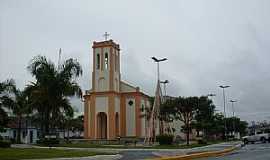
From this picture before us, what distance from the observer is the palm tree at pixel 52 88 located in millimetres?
44078

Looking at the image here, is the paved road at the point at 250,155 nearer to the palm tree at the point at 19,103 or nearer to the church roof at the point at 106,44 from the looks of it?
the palm tree at the point at 19,103

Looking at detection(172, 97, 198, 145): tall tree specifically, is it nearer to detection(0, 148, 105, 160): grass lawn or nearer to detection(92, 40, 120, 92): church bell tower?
detection(92, 40, 120, 92): church bell tower

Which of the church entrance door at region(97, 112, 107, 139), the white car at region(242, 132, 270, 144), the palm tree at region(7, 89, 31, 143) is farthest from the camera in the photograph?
the church entrance door at region(97, 112, 107, 139)

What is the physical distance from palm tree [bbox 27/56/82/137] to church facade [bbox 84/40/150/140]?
78.8 feet

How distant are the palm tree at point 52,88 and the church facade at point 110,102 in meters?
24.0

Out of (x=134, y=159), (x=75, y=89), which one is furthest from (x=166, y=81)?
(x=134, y=159)

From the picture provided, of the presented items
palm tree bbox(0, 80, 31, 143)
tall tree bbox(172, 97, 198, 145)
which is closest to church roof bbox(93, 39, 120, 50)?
tall tree bbox(172, 97, 198, 145)

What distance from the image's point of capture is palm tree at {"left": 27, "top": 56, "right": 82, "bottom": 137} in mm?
44078

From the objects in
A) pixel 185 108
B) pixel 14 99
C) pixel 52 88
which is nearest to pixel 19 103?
pixel 14 99

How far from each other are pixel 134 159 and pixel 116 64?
51.7 meters

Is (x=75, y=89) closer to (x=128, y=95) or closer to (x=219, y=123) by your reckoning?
(x=128, y=95)

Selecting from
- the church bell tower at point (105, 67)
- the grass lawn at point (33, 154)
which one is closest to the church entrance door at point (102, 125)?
the church bell tower at point (105, 67)

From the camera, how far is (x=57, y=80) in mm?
44375

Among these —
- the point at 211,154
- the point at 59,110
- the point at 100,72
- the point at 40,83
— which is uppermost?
the point at 100,72
